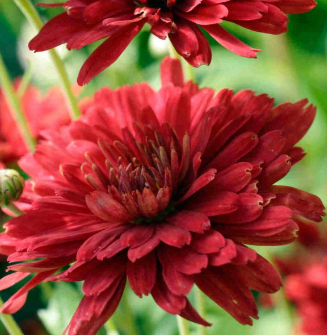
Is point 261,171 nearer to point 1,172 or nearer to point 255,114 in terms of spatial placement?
point 255,114

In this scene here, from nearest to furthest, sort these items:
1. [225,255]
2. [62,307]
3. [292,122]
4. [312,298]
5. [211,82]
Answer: [225,255] → [292,122] → [62,307] → [312,298] → [211,82]

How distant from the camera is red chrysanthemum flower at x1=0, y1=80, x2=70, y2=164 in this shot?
30.1 inches

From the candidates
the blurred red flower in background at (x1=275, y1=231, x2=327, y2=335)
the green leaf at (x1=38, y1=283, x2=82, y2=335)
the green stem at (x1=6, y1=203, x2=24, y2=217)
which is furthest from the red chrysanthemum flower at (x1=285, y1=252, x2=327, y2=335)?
the green stem at (x1=6, y1=203, x2=24, y2=217)

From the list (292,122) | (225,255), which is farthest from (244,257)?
(292,122)

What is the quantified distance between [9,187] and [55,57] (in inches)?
4.7

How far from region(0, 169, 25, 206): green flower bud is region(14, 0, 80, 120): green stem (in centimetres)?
9

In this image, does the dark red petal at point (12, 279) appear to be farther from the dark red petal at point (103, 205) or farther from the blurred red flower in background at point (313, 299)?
the blurred red flower in background at point (313, 299)

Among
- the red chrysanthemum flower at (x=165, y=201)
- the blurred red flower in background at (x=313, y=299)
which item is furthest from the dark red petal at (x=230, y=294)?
the blurred red flower in background at (x=313, y=299)

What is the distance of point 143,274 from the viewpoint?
0.42 m

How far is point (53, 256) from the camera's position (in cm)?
43

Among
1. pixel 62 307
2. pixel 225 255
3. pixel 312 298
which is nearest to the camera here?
pixel 225 255

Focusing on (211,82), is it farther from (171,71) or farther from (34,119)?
(171,71)

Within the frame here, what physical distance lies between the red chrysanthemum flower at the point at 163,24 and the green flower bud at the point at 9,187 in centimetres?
10

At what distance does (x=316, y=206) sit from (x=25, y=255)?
0.20m
